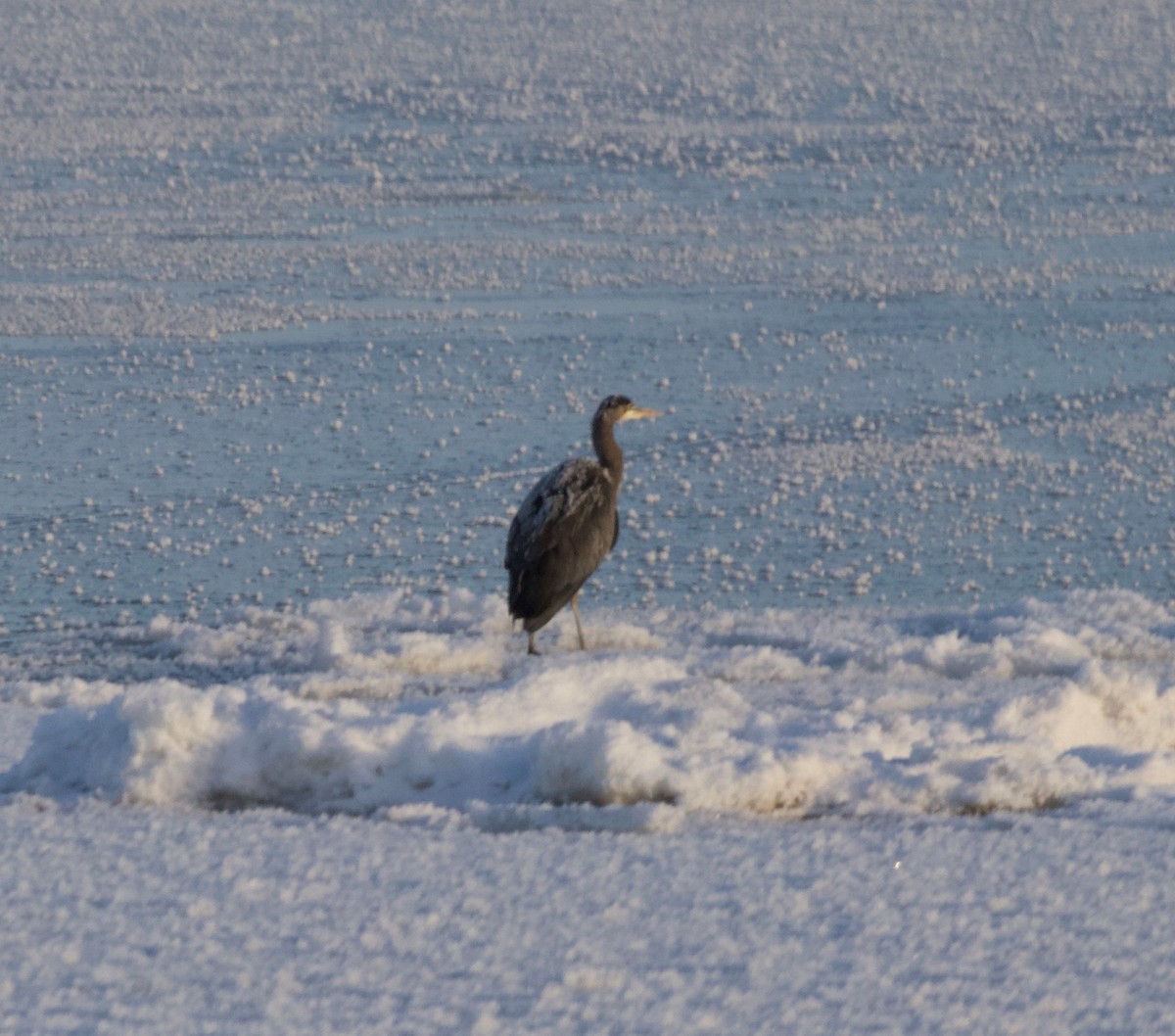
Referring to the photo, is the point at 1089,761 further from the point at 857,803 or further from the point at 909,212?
the point at 909,212

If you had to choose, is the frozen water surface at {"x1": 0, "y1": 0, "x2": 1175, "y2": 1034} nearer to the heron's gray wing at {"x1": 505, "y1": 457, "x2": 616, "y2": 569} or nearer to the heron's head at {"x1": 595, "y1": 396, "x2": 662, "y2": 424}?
the heron's gray wing at {"x1": 505, "y1": 457, "x2": 616, "y2": 569}

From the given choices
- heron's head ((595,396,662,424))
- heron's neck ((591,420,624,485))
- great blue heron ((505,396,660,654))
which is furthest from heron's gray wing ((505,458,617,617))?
heron's head ((595,396,662,424))

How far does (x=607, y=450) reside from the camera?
9.13 meters

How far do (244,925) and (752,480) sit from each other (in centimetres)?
716

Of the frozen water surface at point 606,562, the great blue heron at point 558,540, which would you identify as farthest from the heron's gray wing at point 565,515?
the frozen water surface at point 606,562

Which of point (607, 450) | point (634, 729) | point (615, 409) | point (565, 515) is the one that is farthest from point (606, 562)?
point (634, 729)

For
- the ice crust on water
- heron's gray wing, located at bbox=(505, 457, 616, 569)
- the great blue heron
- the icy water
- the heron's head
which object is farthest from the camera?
the icy water

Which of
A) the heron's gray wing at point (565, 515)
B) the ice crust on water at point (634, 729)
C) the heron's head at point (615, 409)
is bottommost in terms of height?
the ice crust on water at point (634, 729)

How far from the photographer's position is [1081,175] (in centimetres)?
2030

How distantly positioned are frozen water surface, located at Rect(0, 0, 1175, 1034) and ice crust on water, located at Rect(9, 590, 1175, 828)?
0.02 meters

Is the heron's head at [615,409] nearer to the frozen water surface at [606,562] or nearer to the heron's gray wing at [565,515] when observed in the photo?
the heron's gray wing at [565,515]

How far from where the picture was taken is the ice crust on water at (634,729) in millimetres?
5422

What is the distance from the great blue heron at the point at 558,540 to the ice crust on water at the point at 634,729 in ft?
0.64

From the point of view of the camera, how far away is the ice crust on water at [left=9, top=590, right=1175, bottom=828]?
5.42 m
